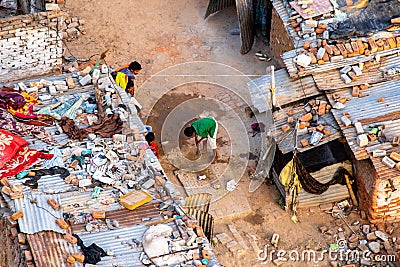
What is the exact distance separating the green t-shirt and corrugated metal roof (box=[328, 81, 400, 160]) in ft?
7.25

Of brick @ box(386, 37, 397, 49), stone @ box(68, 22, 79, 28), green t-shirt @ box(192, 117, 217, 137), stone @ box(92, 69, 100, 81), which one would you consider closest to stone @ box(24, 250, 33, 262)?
stone @ box(92, 69, 100, 81)

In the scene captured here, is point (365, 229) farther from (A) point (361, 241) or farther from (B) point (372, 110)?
(B) point (372, 110)

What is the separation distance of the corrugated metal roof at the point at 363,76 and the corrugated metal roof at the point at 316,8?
1426 mm

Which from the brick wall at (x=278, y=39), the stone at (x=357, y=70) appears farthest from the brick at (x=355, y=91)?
the brick wall at (x=278, y=39)

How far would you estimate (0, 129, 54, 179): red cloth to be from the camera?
13242 millimetres

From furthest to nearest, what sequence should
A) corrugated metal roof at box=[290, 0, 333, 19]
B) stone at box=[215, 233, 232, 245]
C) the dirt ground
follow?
the dirt ground < corrugated metal roof at box=[290, 0, 333, 19] < stone at box=[215, 233, 232, 245]

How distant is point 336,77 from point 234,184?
108 inches

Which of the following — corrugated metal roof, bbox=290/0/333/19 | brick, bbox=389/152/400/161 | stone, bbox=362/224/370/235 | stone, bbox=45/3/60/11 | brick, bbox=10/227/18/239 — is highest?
stone, bbox=45/3/60/11

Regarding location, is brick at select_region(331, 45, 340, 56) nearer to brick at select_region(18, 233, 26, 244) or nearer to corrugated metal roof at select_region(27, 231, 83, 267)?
corrugated metal roof at select_region(27, 231, 83, 267)

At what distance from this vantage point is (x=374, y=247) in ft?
48.0

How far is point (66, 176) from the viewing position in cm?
1327

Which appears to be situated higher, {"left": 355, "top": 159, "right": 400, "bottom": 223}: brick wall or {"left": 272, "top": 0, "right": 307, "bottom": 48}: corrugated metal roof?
{"left": 272, "top": 0, "right": 307, "bottom": 48}: corrugated metal roof

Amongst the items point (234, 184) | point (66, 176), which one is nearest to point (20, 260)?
point (66, 176)

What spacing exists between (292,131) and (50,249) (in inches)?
205
